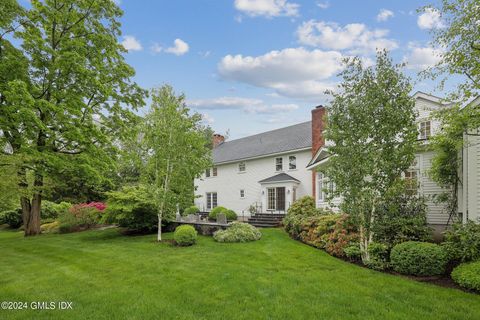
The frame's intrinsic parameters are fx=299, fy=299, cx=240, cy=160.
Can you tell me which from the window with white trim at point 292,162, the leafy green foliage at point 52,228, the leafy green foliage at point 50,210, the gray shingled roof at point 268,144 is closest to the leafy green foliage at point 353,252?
the gray shingled roof at point 268,144

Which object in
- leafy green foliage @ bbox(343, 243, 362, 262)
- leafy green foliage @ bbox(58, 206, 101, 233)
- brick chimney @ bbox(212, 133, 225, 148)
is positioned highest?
brick chimney @ bbox(212, 133, 225, 148)

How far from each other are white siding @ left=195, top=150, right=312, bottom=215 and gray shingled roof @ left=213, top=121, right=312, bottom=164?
0.54 metres

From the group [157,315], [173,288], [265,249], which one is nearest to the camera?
[157,315]

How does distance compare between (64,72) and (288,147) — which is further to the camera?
(288,147)

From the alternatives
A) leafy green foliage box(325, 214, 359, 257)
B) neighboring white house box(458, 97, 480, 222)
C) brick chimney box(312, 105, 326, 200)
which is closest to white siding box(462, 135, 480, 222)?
neighboring white house box(458, 97, 480, 222)

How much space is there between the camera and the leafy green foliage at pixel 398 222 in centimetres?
918

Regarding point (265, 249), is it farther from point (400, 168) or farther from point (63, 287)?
point (63, 287)

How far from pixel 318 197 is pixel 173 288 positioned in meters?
12.7

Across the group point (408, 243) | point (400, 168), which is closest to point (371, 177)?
point (400, 168)

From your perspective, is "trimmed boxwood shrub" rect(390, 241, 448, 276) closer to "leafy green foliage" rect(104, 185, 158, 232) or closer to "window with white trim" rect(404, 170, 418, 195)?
"window with white trim" rect(404, 170, 418, 195)

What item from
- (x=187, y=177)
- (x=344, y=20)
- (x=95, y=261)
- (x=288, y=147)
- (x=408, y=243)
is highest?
(x=344, y=20)

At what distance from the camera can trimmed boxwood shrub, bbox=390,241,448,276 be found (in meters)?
7.63

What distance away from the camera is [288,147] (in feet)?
75.5

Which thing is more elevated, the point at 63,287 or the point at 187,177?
the point at 187,177
